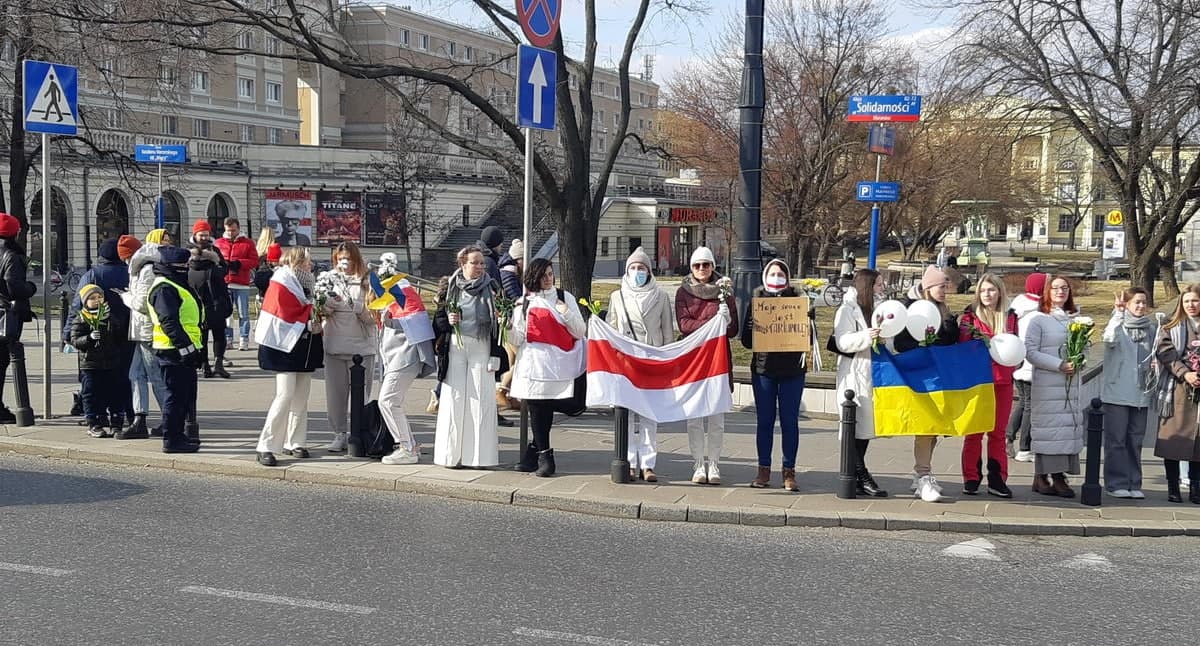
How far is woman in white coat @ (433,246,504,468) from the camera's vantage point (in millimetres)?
9859

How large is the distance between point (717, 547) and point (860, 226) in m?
45.6

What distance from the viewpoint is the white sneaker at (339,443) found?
35.1ft

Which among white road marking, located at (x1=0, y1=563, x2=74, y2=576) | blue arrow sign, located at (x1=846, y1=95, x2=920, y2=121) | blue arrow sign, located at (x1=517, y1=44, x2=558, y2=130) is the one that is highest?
blue arrow sign, located at (x1=846, y1=95, x2=920, y2=121)

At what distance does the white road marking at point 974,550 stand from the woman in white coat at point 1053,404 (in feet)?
4.68

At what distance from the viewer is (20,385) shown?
38.2 ft

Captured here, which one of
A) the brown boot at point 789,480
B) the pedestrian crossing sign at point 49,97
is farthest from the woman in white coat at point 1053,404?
the pedestrian crossing sign at point 49,97

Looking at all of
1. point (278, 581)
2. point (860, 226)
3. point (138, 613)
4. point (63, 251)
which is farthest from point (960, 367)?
point (63, 251)

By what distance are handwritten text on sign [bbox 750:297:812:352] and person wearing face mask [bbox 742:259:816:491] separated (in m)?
0.06

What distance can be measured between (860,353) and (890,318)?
414 millimetres

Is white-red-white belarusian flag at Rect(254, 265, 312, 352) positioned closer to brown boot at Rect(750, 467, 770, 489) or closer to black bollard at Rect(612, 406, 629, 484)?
black bollard at Rect(612, 406, 629, 484)

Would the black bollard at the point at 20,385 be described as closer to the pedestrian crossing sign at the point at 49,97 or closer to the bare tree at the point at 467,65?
the pedestrian crossing sign at the point at 49,97

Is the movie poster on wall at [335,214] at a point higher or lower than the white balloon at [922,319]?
higher

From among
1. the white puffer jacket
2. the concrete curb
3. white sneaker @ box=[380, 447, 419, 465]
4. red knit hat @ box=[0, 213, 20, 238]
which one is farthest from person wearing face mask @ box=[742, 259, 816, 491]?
red knit hat @ box=[0, 213, 20, 238]

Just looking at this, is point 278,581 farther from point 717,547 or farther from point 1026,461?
point 1026,461
